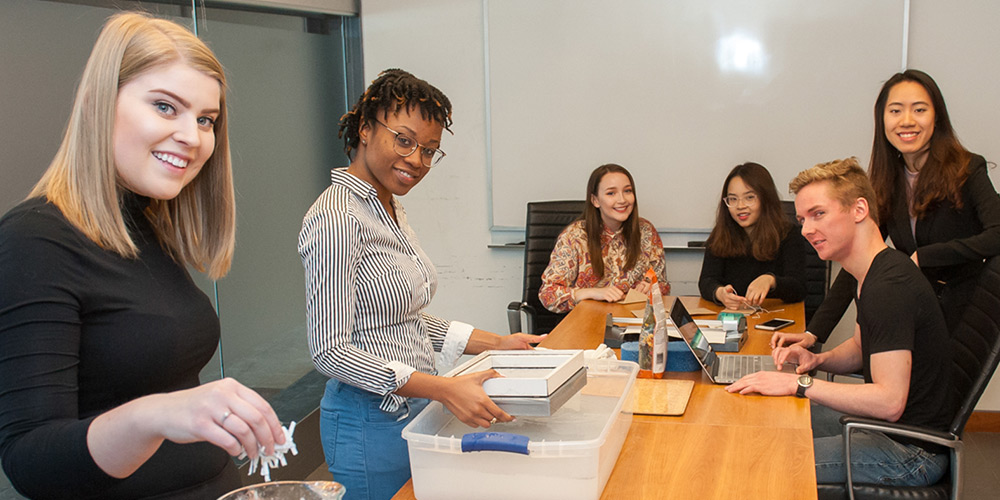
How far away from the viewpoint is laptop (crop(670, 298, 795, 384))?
2.00 m

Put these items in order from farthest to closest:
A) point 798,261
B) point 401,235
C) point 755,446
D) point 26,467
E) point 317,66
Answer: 1. point 317,66
2. point 798,261
3. point 401,235
4. point 755,446
5. point 26,467

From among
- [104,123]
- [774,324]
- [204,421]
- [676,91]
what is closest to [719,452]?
[204,421]

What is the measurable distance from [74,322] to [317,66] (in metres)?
3.24

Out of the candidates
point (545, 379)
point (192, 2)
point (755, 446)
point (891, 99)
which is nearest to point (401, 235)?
point (545, 379)

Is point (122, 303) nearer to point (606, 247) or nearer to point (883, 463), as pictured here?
point (883, 463)

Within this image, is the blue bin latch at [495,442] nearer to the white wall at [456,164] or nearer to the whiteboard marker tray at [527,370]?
the whiteboard marker tray at [527,370]

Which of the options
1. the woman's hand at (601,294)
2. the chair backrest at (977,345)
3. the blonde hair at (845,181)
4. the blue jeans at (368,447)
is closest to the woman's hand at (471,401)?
the blue jeans at (368,447)

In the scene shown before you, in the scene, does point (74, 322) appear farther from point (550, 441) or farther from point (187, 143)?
point (550, 441)

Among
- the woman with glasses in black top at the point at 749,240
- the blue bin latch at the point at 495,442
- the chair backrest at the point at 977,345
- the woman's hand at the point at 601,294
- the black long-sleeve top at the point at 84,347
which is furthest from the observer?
the woman with glasses in black top at the point at 749,240

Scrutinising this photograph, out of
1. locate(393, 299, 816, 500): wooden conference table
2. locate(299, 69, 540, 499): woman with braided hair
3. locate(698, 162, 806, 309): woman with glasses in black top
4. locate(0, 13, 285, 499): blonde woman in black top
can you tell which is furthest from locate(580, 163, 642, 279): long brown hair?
locate(0, 13, 285, 499): blonde woman in black top

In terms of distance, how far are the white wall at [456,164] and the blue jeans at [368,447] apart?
2.73 m

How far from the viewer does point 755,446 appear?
1511 mm

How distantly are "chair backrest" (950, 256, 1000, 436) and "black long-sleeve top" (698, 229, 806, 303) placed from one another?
1.01m

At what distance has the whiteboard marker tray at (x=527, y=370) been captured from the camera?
1.28 meters
